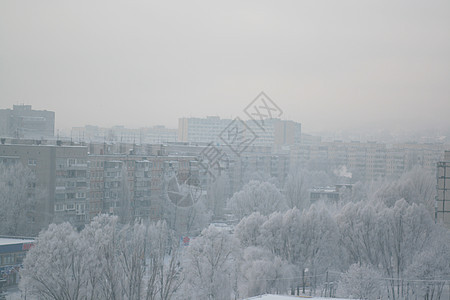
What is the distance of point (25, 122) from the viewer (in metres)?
48.1

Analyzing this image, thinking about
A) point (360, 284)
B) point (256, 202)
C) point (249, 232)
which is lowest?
point (360, 284)

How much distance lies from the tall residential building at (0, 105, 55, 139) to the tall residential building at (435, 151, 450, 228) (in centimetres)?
3215

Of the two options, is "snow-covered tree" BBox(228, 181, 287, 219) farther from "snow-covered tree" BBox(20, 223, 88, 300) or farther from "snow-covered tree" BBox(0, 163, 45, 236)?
"snow-covered tree" BBox(20, 223, 88, 300)

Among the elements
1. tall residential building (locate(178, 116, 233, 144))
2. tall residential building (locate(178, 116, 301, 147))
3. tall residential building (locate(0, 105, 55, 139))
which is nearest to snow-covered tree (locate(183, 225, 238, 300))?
tall residential building (locate(0, 105, 55, 139))

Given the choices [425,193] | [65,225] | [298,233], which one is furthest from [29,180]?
[425,193]

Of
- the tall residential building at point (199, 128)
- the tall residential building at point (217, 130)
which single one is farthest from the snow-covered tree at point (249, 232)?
the tall residential building at point (199, 128)

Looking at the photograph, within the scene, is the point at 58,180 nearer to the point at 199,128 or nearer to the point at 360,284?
the point at 360,284

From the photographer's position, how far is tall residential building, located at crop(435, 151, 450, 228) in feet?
67.1

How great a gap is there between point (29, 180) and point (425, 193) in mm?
19880

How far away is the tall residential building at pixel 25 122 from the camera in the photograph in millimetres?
46781

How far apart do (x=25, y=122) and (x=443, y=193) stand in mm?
37177

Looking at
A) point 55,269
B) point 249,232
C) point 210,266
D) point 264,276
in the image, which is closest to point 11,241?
point 55,269

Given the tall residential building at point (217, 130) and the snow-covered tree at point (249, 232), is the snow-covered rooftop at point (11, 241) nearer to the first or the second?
the snow-covered tree at point (249, 232)

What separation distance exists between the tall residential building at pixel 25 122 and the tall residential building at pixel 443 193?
3215 centimetres
